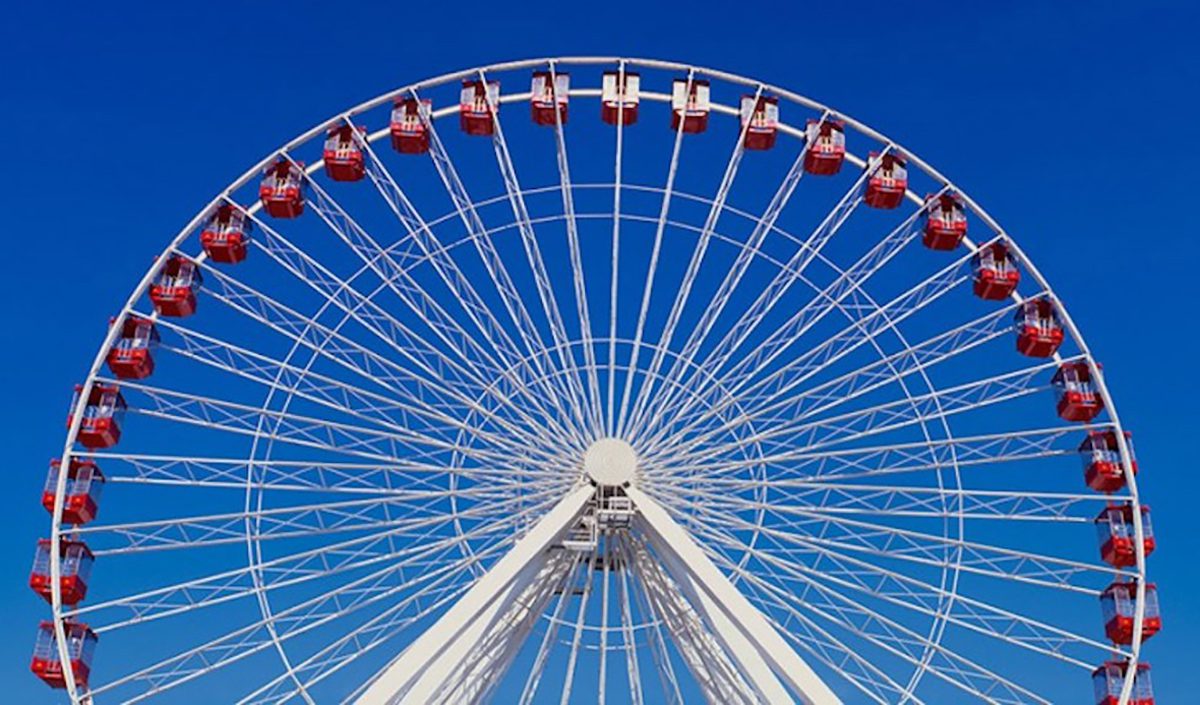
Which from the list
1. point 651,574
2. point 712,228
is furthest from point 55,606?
point 712,228

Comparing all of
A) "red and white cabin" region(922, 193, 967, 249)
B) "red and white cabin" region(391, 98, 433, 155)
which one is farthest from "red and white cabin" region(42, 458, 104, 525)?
"red and white cabin" region(922, 193, 967, 249)

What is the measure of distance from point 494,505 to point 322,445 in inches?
132

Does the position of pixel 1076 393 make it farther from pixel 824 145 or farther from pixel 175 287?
pixel 175 287

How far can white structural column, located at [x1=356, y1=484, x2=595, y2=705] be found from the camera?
28.7 meters

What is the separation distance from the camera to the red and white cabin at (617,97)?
35.3 m

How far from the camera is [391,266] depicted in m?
32.9

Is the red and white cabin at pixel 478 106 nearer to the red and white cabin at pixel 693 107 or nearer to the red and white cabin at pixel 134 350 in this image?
the red and white cabin at pixel 693 107

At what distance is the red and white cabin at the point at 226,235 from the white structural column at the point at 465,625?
839 cm

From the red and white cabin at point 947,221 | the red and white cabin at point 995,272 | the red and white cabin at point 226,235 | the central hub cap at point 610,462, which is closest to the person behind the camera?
the central hub cap at point 610,462

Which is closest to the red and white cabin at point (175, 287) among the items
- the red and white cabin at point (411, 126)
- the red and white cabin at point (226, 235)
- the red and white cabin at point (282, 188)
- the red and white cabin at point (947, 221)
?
the red and white cabin at point (226, 235)

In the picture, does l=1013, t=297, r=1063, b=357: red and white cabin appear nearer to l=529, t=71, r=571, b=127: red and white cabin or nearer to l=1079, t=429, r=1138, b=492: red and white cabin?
l=1079, t=429, r=1138, b=492: red and white cabin

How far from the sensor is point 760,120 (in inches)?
1382

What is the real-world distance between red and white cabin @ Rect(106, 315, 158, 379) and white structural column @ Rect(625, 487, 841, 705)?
9.76 meters

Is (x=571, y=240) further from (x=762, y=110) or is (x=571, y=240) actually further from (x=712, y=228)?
(x=762, y=110)
